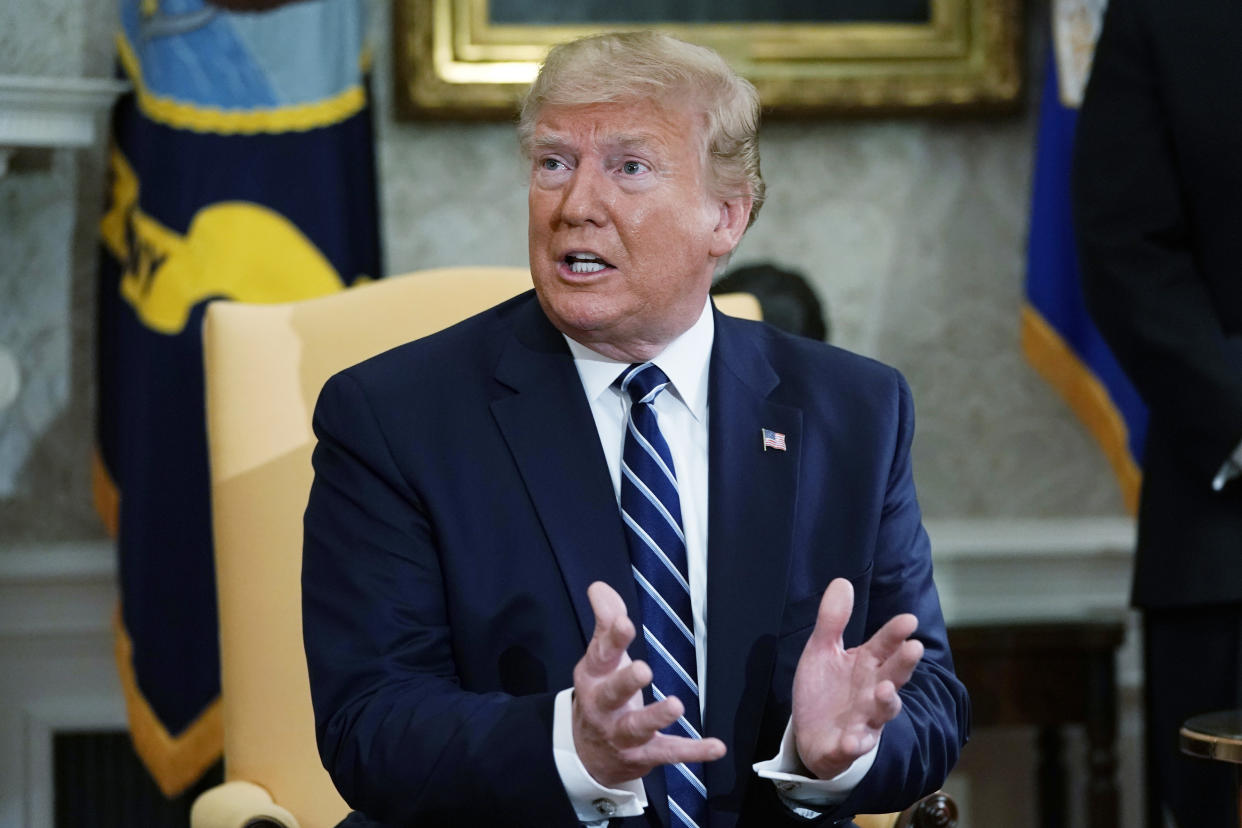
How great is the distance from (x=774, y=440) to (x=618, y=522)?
23 cm

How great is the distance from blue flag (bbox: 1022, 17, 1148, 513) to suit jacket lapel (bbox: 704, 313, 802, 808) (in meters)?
1.72

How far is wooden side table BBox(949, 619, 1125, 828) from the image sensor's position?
3141 millimetres

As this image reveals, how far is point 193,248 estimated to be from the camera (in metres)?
2.95

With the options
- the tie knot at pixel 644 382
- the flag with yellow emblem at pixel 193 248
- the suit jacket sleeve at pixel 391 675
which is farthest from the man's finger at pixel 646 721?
the flag with yellow emblem at pixel 193 248

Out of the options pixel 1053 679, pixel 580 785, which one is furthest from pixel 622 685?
pixel 1053 679

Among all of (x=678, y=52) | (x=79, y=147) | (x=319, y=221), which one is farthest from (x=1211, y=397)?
(x=79, y=147)

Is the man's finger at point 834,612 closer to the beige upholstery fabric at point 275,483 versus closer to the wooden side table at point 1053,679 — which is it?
the beige upholstery fabric at point 275,483

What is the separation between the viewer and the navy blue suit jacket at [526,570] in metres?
1.51

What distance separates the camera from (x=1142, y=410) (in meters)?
3.22

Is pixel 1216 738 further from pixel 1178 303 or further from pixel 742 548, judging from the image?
pixel 1178 303

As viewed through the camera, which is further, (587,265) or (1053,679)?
(1053,679)

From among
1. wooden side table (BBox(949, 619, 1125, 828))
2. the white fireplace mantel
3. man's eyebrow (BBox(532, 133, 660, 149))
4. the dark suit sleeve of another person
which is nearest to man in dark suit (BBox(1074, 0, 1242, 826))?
the dark suit sleeve of another person

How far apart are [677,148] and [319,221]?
1.47 m

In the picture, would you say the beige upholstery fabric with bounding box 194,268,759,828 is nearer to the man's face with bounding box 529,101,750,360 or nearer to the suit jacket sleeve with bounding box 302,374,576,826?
the suit jacket sleeve with bounding box 302,374,576,826
